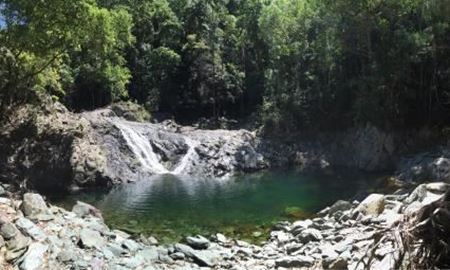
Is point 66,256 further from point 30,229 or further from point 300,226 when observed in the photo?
point 300,226

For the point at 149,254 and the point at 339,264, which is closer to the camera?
the point at 339,264

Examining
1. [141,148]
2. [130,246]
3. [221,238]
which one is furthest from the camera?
[141,148]

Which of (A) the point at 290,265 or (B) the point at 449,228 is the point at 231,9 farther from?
(B) the point at 449,228

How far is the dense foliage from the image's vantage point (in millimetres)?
27547

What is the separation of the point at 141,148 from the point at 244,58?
835 inches

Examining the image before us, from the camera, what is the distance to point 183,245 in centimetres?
1681

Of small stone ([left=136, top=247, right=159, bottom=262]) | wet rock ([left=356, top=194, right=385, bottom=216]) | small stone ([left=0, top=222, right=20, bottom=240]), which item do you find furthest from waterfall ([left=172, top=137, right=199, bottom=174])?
small stone ([left=0, top=222, right=20, bottom=240])

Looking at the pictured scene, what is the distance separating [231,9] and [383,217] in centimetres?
5390

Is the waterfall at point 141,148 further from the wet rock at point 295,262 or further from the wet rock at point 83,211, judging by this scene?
the wet rock at point 295,262

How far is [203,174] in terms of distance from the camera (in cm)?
4303

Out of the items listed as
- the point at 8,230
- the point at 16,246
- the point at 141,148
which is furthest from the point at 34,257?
the point at 141,148

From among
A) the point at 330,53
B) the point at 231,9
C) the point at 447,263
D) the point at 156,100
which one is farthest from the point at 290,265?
the point at 231,9

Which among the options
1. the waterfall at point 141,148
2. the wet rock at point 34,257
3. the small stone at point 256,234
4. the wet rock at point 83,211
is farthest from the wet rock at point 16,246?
the waterfall at point 141,148

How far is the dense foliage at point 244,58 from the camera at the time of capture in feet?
→ 90.4
